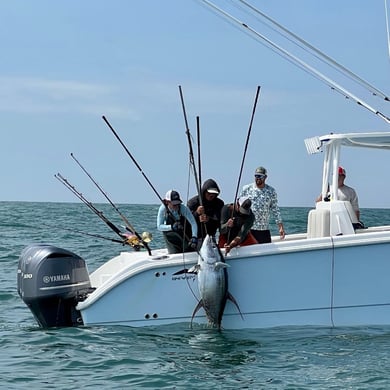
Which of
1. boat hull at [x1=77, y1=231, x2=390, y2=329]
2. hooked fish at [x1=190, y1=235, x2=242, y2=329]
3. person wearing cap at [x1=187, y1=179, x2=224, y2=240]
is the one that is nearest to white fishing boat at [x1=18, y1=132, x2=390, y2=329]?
boat hull at [x1=77, y1=231, x2=390, y2=329]

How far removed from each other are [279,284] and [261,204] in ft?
3.53

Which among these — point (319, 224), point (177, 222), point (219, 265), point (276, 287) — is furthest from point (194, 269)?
point (319, 224)

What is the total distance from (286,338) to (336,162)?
220cm

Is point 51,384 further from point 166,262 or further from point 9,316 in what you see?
point 9,316

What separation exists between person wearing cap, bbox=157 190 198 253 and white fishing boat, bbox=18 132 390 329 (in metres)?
0.18

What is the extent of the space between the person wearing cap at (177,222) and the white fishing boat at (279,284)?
18 centimetres

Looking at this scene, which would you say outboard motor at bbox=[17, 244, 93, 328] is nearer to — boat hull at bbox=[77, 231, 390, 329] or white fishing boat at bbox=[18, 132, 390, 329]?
white fishing boat at bbox=[18, 132, 390, 329]

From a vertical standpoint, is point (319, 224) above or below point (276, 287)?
above

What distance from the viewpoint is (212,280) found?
948 cm

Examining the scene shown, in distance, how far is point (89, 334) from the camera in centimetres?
959

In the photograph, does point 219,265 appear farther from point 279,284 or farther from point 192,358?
point 192,358

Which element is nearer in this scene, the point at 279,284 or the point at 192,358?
the point at 192,358

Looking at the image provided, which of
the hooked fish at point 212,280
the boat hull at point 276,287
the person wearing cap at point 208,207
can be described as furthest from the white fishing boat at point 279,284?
the person wearing cap at point 208,207

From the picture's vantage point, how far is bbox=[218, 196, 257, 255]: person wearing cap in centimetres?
962
